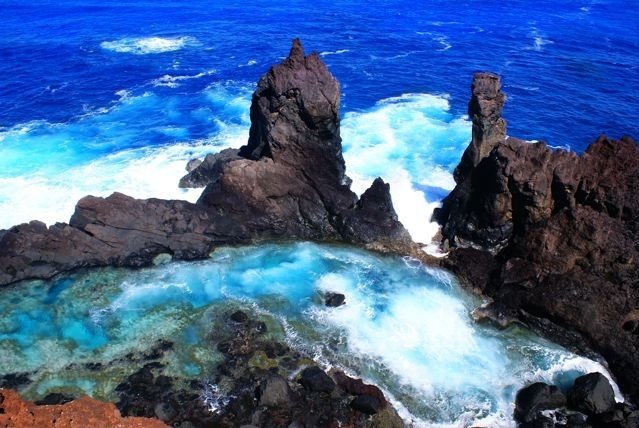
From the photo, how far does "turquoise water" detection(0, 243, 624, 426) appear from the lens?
36406 mm

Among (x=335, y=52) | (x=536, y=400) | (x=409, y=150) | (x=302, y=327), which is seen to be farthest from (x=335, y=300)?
(x=335, y=52)

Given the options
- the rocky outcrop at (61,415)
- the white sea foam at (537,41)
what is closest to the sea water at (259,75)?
the white sea foam at (537,41)

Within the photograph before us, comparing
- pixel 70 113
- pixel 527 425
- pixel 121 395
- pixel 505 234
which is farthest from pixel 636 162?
pixel 70 113

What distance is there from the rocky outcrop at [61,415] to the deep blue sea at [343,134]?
966cm

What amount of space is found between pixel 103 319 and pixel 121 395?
802 cm

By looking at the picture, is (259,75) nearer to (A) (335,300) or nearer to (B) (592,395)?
(A) (335,300)

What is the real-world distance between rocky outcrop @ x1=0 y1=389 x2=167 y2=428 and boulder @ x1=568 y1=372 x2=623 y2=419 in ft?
81.2

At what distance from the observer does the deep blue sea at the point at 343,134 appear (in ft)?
127

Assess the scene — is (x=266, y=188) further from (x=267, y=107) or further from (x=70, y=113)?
(x=70, y=113)

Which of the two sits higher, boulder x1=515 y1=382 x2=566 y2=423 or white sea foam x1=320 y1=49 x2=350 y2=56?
white sea foam x1=320 y1=49 x2=350 y2=56

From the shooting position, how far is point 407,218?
53844 mm

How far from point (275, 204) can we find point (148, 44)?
6845 centimetres

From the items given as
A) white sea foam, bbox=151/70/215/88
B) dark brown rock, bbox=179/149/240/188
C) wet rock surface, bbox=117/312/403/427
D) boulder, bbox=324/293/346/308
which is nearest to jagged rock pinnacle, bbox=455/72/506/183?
boulder, bbox=324/293/346/308

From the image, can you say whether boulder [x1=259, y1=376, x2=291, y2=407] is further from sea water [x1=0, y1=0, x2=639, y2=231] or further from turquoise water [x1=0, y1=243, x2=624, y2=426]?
sea water [x1=0, y1=0, x2=639, y2=231]
